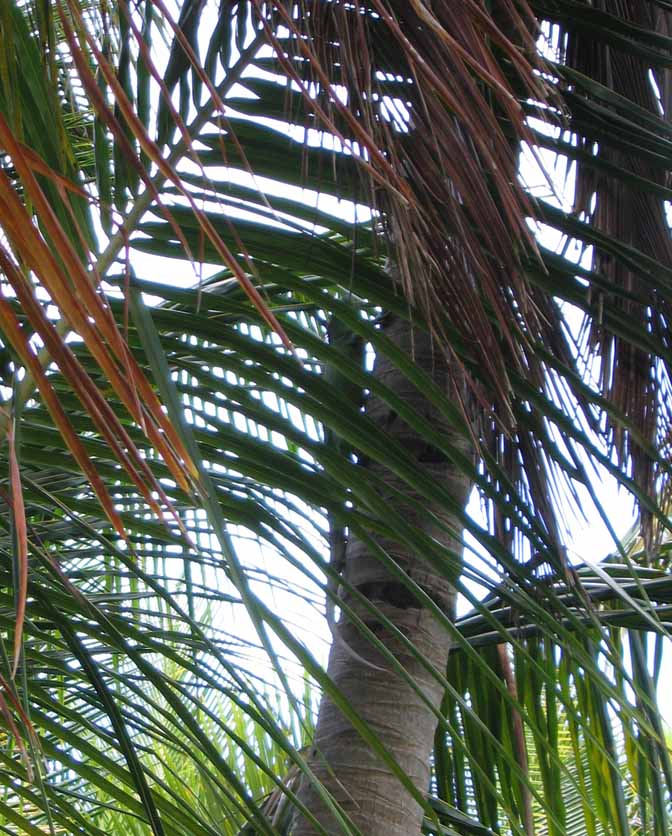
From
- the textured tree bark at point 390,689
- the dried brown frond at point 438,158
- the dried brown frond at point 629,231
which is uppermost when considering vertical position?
the dried brown frond at point 629,231

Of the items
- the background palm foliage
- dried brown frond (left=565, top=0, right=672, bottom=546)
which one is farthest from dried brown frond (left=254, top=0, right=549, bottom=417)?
dried brown frond (left=565, top=0, right=672, bottom=546)

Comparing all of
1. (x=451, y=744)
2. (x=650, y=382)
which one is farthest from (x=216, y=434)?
(x=451, y=744)

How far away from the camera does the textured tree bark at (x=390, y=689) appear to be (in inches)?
29.0

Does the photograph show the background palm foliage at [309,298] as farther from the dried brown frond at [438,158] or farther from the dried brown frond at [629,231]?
the dried brown frond at [629,231]

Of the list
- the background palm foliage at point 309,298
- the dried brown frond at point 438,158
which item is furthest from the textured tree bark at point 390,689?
the dried brown frond at point 438,158

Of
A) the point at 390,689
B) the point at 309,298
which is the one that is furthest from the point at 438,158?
the point at 390,689

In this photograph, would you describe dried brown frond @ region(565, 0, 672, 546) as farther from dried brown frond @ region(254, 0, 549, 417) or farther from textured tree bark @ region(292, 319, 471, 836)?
dried brown frond @ region(254, 0, 549, 417)

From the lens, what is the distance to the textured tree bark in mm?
737

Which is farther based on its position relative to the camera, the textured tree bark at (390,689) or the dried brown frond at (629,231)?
the dried brown frond at (629,231)

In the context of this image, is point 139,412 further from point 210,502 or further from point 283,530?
point 283,530

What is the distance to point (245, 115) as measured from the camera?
1.94ft

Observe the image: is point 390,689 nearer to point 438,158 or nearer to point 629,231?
point 438,158

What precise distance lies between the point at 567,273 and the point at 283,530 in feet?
0.79

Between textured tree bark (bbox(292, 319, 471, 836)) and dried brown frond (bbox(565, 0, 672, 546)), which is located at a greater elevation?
dried brown frond (bbox(565, 0, 672, 546))
